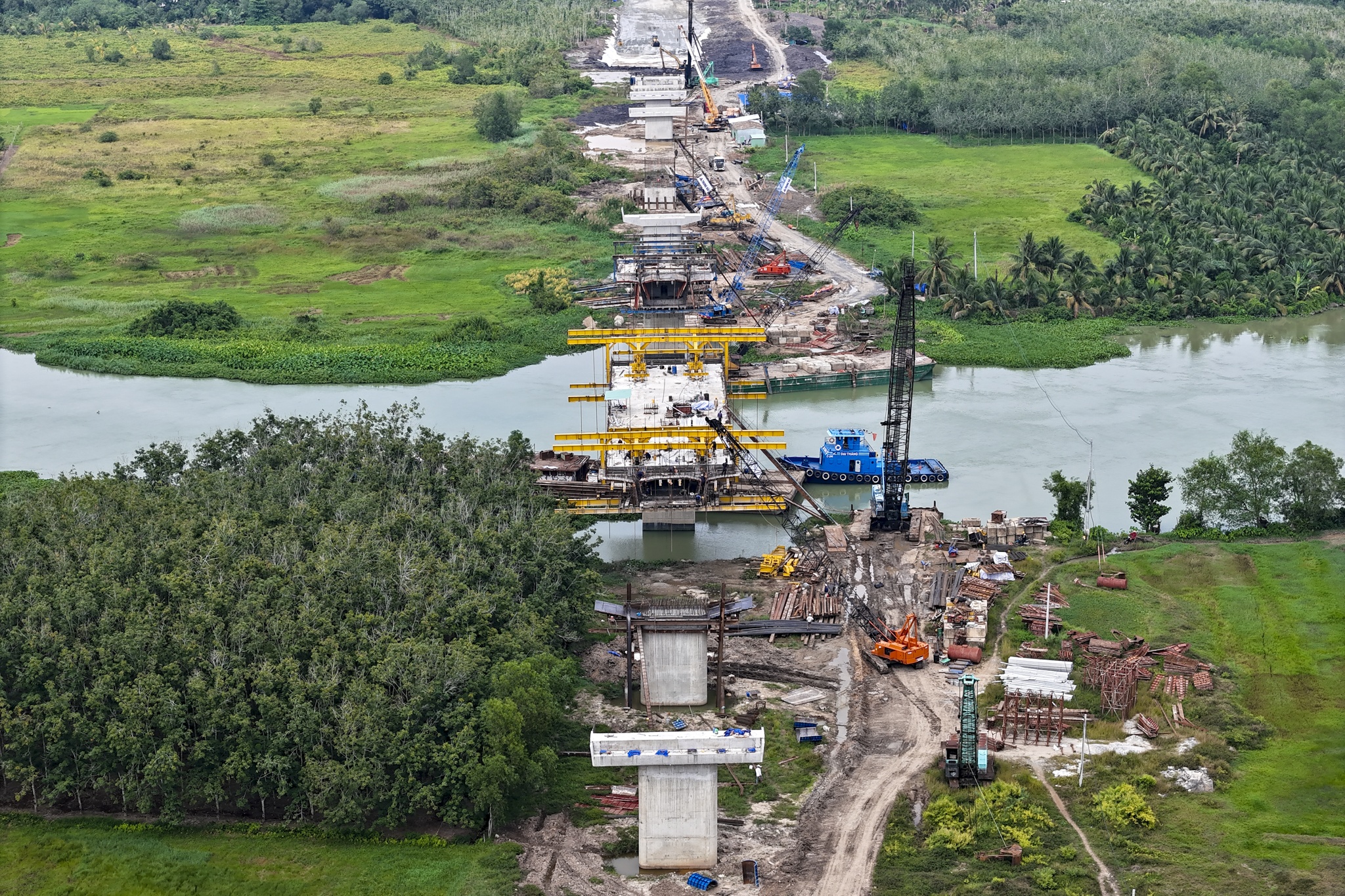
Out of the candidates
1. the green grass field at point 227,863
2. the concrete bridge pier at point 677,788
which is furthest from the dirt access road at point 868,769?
the green grass field at point 227,863

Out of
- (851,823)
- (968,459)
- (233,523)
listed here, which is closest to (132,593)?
(233,523)

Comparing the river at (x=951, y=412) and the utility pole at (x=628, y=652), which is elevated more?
the river at (x=951, y=412)

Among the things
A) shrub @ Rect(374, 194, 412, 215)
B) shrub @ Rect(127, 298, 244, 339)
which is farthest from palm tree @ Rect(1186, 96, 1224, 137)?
shrub @ Rect(127, 298, 244, 339)

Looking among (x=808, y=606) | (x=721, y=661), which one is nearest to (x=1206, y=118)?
(x=808, y=606)

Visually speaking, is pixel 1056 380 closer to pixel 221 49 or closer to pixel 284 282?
pixel 284 282

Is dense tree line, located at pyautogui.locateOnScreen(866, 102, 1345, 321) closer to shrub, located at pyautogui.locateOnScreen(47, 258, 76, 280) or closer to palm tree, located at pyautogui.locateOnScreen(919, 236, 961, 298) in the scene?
palm tree, located at pyautogui.locateOnScreen(919, 236, 961, 298)

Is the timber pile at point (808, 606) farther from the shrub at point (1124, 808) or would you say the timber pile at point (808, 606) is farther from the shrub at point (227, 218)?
the shrub at point (227, 218)
